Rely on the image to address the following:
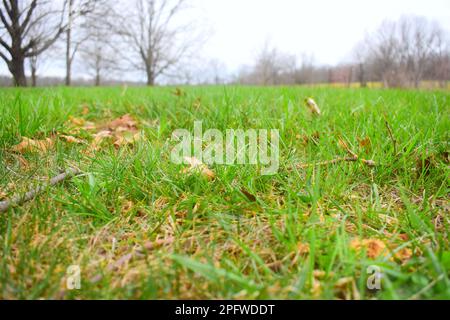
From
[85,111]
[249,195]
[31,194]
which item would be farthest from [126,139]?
[85,111]

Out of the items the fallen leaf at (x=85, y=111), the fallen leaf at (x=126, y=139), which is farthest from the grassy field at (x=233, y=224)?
the fallen leaf at (x=85, y=111)

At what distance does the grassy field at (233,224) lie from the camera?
0.69 m

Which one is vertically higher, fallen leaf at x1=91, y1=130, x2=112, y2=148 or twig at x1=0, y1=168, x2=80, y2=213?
fallen leaf at x1=91, y1=130, x2=112, y2=148

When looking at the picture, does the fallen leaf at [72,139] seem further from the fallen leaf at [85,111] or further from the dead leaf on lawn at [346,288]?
the dead leaf on lawn at [346,288]

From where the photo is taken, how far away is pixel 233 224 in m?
0.96

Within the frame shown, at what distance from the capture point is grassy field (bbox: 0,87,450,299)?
0.69 metres

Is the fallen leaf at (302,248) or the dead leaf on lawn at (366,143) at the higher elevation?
the dead leaf on lawn at (366,143)

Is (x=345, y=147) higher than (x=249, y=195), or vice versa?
(x=345, y=147)

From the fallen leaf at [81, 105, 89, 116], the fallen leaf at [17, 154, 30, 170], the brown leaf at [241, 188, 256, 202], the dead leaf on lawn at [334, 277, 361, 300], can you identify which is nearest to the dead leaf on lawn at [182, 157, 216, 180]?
the brown leaf at [241, 188, 256, 202]

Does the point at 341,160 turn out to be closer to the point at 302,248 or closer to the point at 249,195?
the point at 249,195

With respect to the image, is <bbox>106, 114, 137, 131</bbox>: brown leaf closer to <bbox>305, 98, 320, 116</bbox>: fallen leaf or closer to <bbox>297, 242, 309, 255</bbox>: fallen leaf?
<bbox>305, 98, 320, 116</bbox>: fallen leaf

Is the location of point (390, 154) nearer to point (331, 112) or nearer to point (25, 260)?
point (331, 112)
